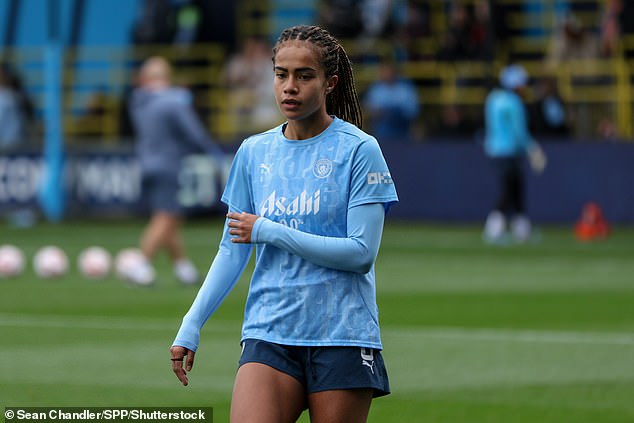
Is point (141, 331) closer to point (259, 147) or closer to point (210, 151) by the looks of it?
point (210, 151)

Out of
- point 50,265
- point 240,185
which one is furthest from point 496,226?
point 240,185

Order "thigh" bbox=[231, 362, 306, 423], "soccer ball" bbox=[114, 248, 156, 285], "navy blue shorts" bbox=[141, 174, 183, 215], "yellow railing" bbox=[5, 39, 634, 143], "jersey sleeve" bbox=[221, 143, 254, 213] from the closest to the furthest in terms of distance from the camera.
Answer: "thigh" bbox=[231, 362, 306, 423] < "jersey sleeve" bbox=[221, 143, 254, 213] < "soccer ball" bbox=[114, 248, 156, 285] < "navy blue shorts" bbox=[141, 174, 183, 215] < "yellow railing" bbox=[5, 39, 634, 143]

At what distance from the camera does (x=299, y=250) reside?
560 cm

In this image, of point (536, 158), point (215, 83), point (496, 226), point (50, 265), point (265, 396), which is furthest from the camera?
point (215, 83)

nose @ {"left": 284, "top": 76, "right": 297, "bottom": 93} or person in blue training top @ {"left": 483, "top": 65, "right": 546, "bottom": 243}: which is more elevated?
nose @ {"left": 284, "top": 76, "right": 297, "bottom": 93}

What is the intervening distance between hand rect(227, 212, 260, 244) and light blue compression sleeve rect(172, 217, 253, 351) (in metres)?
Answer: 0.19

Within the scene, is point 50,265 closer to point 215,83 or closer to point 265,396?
point 265,396

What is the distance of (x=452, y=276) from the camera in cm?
1800

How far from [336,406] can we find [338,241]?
58cm

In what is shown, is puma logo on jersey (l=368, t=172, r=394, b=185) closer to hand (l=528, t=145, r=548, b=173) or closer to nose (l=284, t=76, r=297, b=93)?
nose (l=284, t=76, r=297, b=93)

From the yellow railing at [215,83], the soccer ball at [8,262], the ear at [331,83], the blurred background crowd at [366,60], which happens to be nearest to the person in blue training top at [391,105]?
the blurred background crowd at [366,60]

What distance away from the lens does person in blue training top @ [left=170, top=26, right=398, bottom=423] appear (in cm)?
561

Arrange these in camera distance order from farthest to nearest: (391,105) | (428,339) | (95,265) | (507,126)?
1. (391,105)
2. (507,126)
3. (95,265)
4. (428,339)

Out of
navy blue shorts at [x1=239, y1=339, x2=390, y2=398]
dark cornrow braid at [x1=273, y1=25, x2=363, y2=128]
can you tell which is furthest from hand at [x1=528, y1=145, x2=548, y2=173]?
navy blue shorts at [x1=239, y1=339, x2=390, y2=398]
